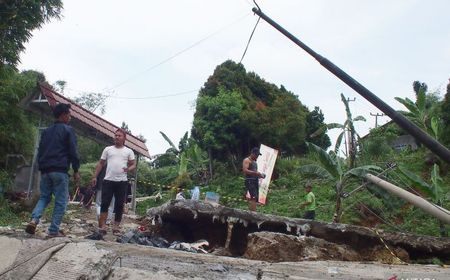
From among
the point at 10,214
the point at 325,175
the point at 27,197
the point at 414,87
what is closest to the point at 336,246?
the point at 325,175

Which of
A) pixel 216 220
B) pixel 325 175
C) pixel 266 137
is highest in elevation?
pixel 266 137

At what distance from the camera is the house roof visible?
38.7 feet

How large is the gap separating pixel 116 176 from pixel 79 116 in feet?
21.0

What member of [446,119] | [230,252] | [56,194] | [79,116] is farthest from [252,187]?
[446,119]

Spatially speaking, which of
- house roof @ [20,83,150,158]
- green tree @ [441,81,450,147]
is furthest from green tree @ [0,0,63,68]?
green tree @ [441,81,450,147]

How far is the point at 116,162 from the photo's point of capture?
6176 millimetres

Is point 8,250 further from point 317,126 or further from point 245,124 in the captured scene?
point 317,126

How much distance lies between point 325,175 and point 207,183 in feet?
37.7

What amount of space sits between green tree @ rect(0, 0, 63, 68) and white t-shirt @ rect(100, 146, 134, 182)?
296 inches

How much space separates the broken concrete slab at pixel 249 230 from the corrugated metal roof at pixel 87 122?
492 cm

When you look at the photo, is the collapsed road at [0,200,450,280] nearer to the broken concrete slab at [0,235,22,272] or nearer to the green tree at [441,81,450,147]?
the broken concrete slab at [0,235,22,272]

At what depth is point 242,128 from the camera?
2319 cm

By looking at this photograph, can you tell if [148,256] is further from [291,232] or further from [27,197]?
[27,197]

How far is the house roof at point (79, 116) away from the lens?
1179 cm
